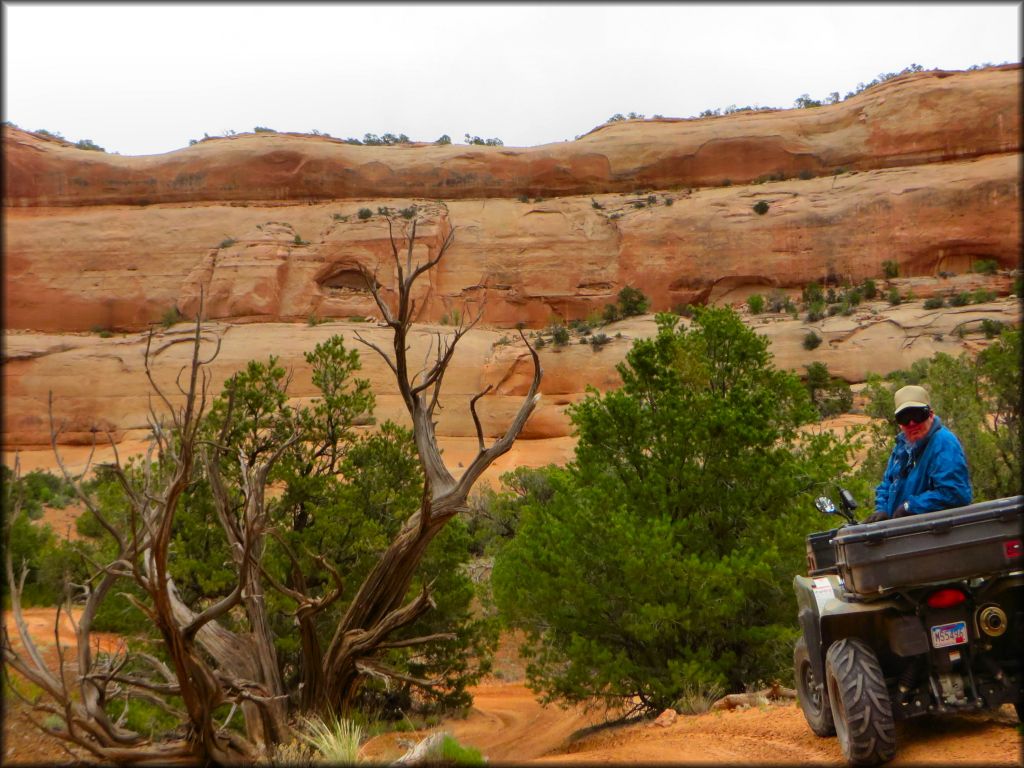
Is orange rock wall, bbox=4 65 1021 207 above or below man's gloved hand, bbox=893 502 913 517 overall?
above

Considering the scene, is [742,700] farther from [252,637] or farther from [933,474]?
[252,637]

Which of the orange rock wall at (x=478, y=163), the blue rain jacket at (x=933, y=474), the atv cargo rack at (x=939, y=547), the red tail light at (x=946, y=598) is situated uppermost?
the orange rock wall at (x=478, y=163)

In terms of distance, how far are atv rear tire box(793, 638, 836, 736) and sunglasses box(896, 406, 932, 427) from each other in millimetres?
1818

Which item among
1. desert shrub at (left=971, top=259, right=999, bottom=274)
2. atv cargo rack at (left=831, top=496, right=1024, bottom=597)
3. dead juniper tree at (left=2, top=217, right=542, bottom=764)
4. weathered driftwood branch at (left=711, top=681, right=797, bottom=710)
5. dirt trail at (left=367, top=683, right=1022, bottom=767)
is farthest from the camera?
desert shrub at (left=971, top=259, right=999, bottom=274)

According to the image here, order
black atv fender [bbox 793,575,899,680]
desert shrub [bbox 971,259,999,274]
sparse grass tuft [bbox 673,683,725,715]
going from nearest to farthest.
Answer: black atv fender [bbox 793,575,899,680] → sparse grass tuft [bbox 673,683,725,715] → desert shrub [bbox 971,259,999,274]

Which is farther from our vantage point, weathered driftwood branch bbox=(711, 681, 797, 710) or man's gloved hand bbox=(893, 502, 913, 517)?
weathered driftwood branch bbox=(711, 681, 797, 710)

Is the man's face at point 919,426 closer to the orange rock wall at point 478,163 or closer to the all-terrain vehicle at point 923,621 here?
the all-terrain vehicle at point 923,621

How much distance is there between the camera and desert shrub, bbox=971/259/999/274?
4688cm

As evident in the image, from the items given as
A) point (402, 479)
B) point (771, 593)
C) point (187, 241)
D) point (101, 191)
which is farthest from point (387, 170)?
point (771, 593)

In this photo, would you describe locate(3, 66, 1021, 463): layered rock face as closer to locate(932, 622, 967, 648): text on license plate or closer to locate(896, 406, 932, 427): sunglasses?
locate(896, 406, 932, 427): sunglasses

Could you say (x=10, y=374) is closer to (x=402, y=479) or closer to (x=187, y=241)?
(x=187, y=241)

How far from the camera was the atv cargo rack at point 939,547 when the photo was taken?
4766mm


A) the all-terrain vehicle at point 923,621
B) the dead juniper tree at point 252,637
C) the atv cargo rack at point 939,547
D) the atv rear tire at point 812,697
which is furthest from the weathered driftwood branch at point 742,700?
the atv cargo rack at point 939,547

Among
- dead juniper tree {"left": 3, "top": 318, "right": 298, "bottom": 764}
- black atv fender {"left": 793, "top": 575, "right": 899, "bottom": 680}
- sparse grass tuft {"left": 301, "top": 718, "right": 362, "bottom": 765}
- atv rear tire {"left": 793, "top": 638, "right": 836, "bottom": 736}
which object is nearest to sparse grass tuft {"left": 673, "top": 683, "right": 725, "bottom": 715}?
atv rear tire {"left": 793, "top": 638, "right": 836, "bottom": 736}
